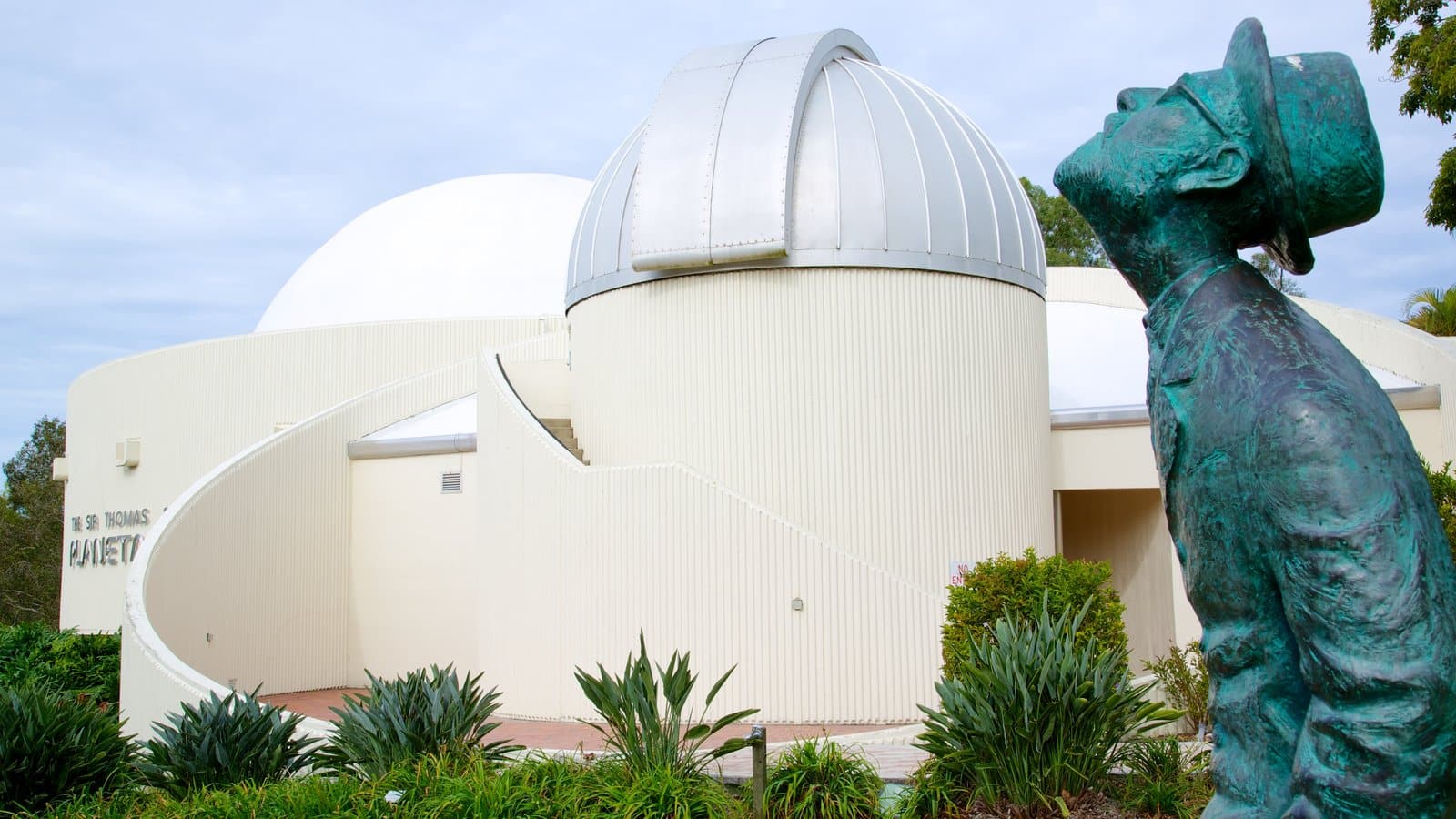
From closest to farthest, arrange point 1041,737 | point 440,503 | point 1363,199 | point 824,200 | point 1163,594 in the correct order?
point 1363,199
point 1041,737
point 824,200
point 1163,594
point 440,503

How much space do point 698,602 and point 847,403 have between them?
2747 mm

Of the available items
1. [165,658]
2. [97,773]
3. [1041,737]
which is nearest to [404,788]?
[97,773]

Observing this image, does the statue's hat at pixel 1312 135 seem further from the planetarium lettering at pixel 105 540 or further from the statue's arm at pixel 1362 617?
the planetarium lettering at pixel 105 540

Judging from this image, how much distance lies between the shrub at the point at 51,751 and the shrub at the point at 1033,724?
19.5ft

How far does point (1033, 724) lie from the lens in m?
6.60

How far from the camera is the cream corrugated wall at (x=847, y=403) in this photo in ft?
47.0

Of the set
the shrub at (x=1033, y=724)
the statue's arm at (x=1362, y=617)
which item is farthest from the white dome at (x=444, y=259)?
the statue's arm at (x=1362, y=617)

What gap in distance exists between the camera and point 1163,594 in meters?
17.8

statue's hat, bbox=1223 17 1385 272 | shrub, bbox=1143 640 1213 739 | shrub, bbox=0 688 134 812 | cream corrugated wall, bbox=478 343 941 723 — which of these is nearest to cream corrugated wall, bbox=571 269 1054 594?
cream corrugated wall, bbox=478 343 941 723

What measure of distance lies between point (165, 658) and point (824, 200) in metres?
9.19

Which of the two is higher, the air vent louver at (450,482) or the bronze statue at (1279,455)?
the air vent louver at (450,482)

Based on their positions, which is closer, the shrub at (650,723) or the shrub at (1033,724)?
the shrub at (1033,724)

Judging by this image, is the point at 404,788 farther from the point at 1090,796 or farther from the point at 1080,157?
the point at 1080,157

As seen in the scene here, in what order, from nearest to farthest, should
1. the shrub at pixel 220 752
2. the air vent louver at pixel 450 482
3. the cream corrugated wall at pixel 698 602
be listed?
the shrub at pixel 220 752 → the cream corrugated wall at pixel 698 602 → the air vent louver at pixel 450 482
